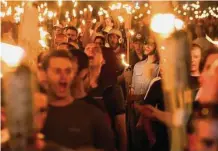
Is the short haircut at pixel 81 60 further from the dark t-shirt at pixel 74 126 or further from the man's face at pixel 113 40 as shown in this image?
the man's face at pixel 113 40

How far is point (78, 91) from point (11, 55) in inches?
27.2

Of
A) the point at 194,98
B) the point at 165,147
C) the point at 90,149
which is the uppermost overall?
the point at 194,98

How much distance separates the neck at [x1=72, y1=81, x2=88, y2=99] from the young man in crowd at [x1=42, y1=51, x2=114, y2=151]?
0.20 metres

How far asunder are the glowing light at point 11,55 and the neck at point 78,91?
1.79ft

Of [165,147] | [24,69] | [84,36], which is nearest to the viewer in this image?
[24,69]

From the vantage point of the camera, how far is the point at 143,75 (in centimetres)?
724

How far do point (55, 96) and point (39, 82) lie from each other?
0.46 feet

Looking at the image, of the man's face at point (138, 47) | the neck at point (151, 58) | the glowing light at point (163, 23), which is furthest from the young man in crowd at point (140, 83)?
the glowing light at point (163, 23)

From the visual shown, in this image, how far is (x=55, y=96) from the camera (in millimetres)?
4020

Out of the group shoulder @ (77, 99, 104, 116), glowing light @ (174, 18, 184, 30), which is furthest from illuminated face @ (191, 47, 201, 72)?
shoulder @ (77, 99, 104, 116)

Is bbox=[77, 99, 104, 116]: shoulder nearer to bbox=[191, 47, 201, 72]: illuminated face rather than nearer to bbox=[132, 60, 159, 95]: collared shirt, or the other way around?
bbox=[191, 47, 201, 72]: illuminated face

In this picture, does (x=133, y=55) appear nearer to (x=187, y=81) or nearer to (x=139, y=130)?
(x=139, y=130)

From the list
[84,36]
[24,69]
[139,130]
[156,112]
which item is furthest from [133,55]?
[24,69]

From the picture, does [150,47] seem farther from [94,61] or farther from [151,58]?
[94,61]
